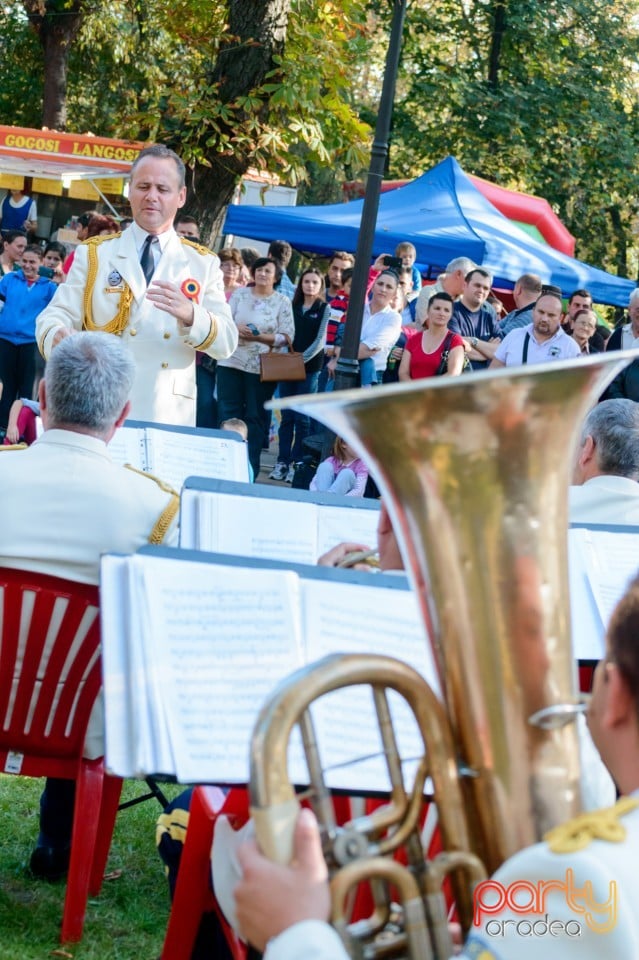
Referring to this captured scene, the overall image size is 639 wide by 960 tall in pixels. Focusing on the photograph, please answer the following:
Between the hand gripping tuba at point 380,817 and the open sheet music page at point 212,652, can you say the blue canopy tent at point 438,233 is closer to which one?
the open sheet music page at point 212,652

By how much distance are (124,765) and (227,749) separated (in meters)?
0.17

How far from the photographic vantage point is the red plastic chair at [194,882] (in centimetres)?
246

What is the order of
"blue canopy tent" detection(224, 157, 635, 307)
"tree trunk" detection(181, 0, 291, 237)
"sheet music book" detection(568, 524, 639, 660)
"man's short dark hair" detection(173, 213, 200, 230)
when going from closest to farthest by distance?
"sheet music book" detection(568, 524, 639, 660) → "man's short dark hair" detection(173, 213, 200, 230) → "tree trunk" detection(181, 0, 291, 237) → "blue canopy tent" detection(224, 157, 635, 307)

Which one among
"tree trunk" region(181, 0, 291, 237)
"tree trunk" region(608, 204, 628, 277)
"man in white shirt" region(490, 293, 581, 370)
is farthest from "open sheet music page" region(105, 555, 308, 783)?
"tree trunk" region(608, 204, 628, 277)

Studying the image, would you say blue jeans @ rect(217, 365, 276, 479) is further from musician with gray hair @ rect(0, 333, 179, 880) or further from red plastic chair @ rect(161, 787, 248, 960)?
red plastic chair @ rect(161, 787, 248, 960)

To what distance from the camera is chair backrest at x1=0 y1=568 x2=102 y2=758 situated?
109 inches

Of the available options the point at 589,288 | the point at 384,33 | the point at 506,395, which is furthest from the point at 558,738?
the point at 384,33

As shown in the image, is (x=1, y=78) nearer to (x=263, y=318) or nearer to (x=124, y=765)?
(x=263, y=318)

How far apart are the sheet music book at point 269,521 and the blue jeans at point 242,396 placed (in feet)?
20.3

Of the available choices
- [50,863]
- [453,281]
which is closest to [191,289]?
[50,863]

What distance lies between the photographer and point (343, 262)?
1066 centimetres

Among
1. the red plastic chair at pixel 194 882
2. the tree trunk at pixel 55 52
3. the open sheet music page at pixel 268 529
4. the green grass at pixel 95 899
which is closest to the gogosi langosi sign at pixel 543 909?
the red plastic chair at pixel 194 882

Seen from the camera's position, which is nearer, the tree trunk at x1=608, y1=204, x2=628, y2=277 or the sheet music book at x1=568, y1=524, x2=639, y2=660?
the sheet music book at x1=568, y1=524, x2=639, y2=660

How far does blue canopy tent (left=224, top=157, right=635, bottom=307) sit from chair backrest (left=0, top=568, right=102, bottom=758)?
29.6 ft
